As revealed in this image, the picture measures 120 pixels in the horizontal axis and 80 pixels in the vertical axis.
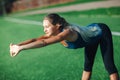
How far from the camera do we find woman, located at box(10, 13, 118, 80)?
4031 millimetres

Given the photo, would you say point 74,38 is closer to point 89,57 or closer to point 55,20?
point 55,20

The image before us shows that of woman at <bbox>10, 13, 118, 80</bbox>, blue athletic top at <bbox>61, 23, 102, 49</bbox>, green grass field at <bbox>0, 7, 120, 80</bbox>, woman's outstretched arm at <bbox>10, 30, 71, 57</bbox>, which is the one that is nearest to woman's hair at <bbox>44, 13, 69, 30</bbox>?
woman at <bbox>10, 13, 118, 80</bbox>

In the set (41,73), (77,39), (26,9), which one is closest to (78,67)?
(41,73)

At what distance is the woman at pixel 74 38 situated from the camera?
4031 mm

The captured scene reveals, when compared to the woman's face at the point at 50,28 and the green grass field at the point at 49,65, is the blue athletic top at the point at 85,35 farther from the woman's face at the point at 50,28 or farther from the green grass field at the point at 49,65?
the green grass field at the point at 49,65

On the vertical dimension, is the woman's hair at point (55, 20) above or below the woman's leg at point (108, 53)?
above

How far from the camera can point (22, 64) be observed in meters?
8.66

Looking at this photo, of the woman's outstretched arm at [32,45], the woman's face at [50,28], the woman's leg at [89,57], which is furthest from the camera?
the woman's leg at [89,57]

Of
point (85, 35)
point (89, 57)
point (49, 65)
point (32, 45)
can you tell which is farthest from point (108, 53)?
point (49, 65)

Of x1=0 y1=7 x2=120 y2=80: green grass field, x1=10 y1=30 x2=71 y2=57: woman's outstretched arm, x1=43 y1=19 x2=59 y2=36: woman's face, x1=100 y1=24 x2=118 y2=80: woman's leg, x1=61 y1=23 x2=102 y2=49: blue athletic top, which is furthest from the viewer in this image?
x1=0 y1=7 x2=120 y2=80: green grass field

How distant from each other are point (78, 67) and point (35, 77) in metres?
1.14

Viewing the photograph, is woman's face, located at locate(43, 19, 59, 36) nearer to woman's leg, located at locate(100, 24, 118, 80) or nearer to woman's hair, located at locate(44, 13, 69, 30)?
woman's hair, located at locate(44, 13, 69, 30)

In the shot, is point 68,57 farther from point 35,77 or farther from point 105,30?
point 105,30

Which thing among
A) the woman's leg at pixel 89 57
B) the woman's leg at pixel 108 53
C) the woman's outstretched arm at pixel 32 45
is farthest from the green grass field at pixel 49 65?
the woman's outstretched arm at pixel 32 45
